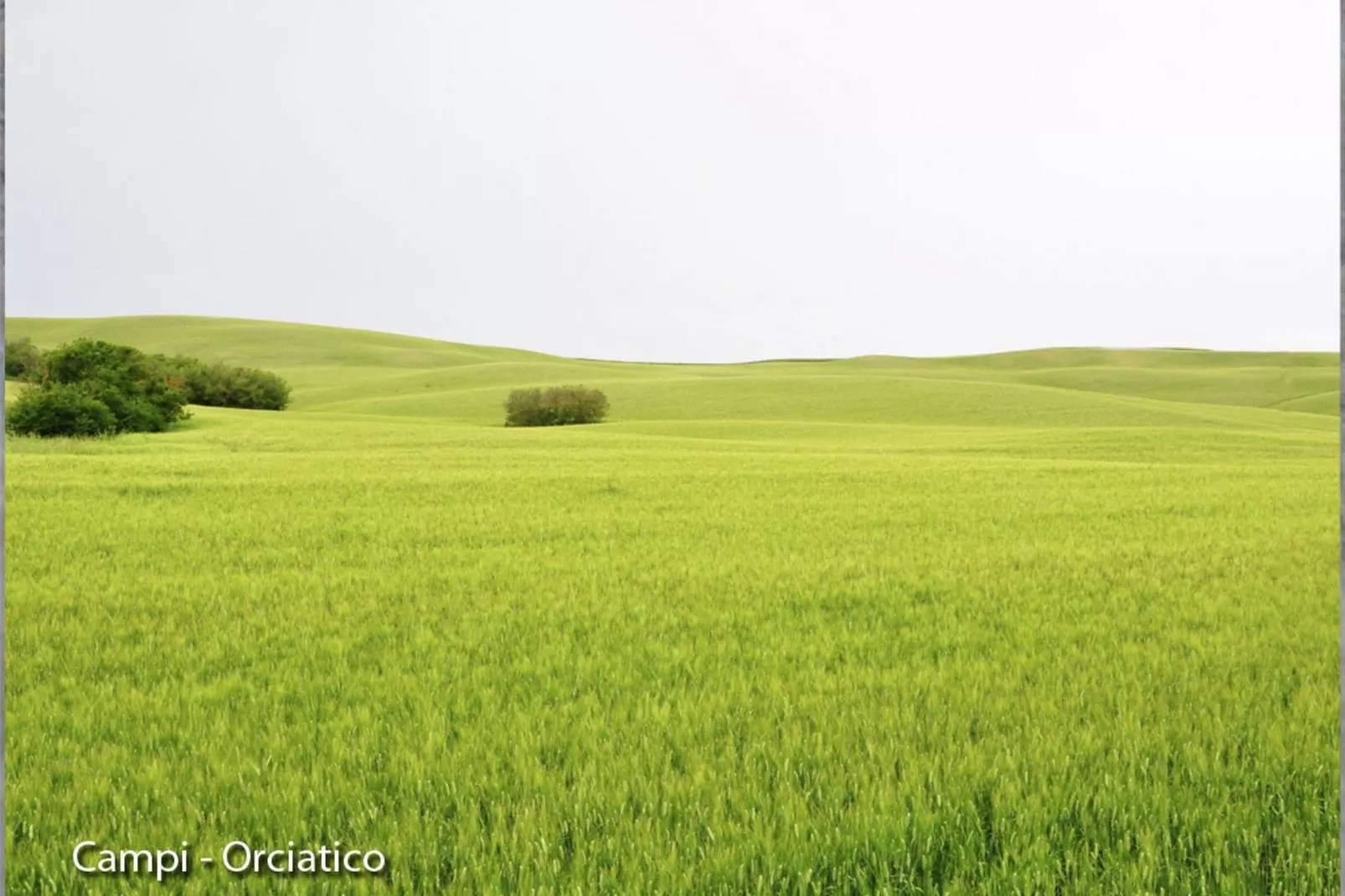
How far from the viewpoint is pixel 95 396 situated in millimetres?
33906

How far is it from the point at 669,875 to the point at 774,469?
20.8m

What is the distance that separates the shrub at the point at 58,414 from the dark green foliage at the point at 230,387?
30.1 m

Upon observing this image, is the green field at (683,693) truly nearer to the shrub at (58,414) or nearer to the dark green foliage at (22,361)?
the shrub at (58,414)

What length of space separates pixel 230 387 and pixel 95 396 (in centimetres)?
3153

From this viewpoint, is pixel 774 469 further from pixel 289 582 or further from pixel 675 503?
pixel 289 582

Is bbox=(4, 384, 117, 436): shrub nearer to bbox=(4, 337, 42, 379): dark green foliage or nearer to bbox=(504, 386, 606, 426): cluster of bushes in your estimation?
bbox=(4, 337, 42, 379): dark green foliage

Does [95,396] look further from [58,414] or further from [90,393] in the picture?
[58,414]

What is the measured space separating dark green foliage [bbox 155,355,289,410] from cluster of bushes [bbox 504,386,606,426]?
17.6m

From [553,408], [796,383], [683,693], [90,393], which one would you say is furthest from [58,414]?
[796,383]

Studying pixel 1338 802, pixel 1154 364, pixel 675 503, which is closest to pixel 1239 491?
pixel 675 503

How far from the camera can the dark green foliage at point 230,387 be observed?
6250 cm

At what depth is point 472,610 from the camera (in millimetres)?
7836

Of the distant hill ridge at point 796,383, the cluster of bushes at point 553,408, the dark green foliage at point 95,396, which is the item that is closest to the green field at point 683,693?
the dark green foliage at point 95,396

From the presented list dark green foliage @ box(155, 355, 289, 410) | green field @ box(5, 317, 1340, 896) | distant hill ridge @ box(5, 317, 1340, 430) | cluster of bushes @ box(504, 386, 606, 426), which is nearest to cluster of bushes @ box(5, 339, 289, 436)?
dark green foliage @ box(155, 355, 289, 410)
